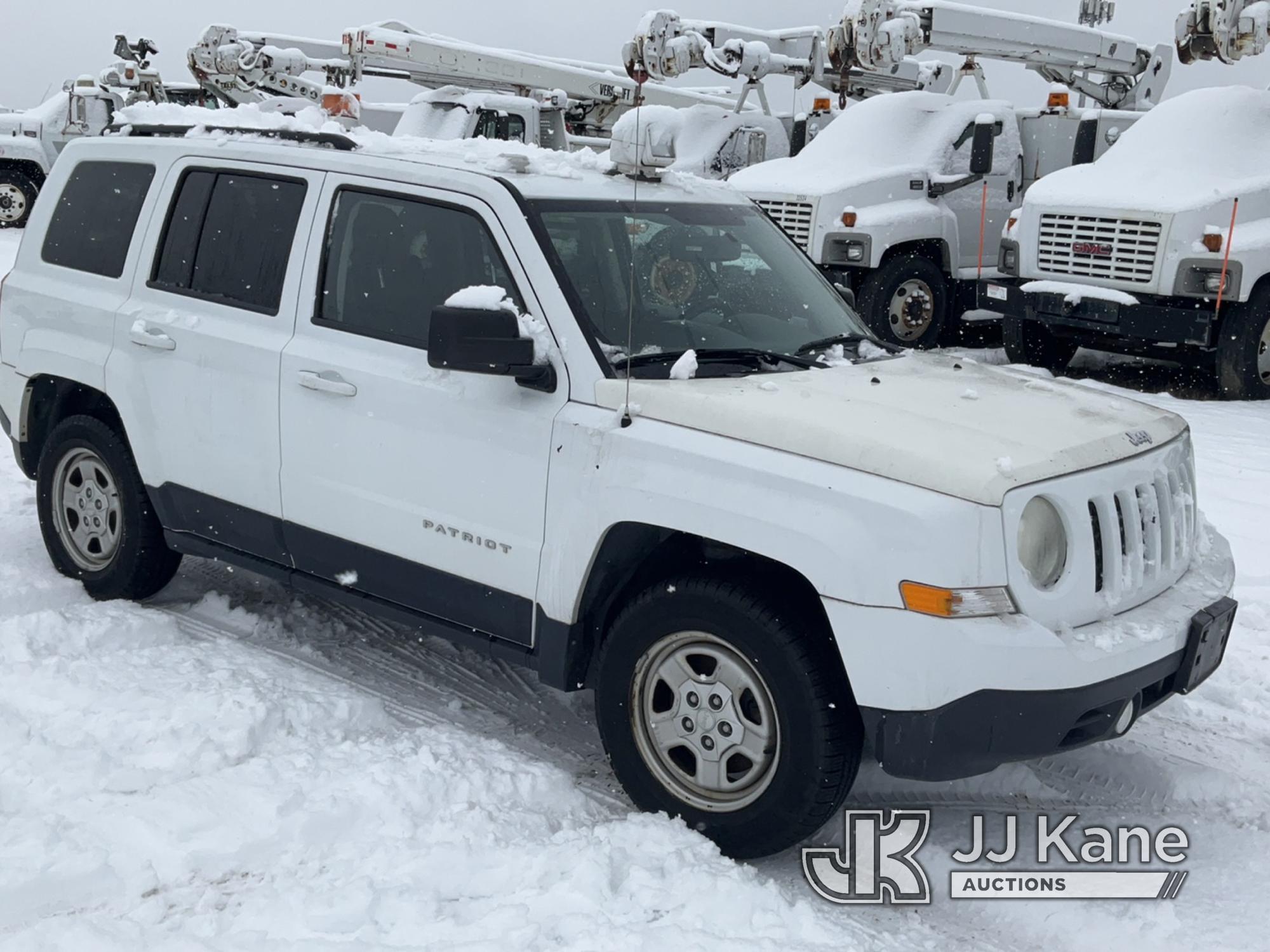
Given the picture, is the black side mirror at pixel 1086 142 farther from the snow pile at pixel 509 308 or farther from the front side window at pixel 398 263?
the snow pile at pixel 509 308

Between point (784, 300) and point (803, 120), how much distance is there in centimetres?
1182

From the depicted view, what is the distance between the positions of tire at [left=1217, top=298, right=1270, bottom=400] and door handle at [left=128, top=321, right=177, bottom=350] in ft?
27.4

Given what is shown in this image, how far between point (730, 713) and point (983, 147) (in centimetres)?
1033

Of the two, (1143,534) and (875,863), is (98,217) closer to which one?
(875,863)

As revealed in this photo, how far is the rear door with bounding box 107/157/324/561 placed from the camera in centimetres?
462

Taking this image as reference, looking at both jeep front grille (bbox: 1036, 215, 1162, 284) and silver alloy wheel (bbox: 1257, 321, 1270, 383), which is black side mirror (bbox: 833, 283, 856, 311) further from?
silver alloy wheel (bbox: 1257, 321, 1270, 383)

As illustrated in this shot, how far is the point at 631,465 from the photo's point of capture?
3.68 metres

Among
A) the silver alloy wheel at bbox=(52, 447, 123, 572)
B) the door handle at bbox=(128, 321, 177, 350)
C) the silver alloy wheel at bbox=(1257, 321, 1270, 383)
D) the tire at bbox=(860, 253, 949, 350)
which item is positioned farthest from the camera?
the tire at bbox=(860, 253, 949, 350)

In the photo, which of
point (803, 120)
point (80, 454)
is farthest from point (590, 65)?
→ point (80, 454)

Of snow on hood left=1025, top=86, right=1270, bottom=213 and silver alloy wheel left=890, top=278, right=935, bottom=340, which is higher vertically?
snow on hood left=1025, top=86, right=1270, bottom=213

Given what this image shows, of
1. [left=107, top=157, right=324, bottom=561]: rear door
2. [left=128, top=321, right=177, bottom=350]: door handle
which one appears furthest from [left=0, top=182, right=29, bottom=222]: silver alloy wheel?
[left=128, top=321, right=177, bottom=350]: door handle

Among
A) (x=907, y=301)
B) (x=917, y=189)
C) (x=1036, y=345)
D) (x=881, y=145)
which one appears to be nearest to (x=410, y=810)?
(x=1036, y=345)

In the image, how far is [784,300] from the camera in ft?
15.1

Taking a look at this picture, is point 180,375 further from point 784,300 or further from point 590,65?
point 590,65
